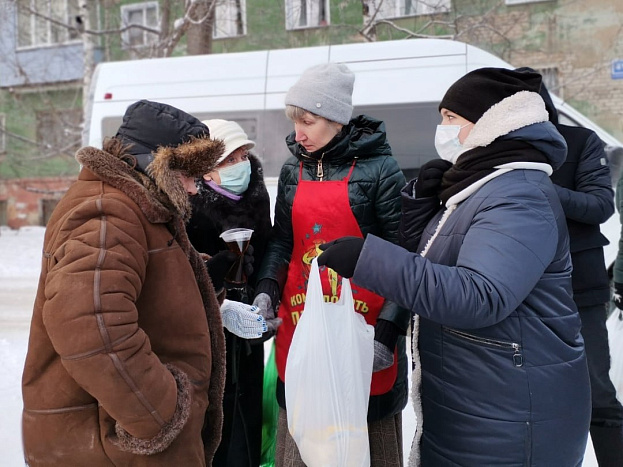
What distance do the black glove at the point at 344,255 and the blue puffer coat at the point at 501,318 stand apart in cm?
5

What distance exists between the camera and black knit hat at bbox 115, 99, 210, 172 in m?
1.71

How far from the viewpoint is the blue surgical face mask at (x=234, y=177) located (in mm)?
2699

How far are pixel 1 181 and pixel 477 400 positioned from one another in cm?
1882

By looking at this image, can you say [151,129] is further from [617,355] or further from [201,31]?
[201,31]

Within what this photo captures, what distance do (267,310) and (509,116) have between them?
1.23 metres

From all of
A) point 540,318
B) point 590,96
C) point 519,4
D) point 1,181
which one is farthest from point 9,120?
point 540,318

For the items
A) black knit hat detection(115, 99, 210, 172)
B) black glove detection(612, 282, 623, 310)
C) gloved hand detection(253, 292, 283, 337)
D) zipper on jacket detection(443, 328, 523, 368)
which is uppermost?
black knit hat detection(115, 99, 210, 172)

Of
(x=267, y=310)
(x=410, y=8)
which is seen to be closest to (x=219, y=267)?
(x=267, y=310)

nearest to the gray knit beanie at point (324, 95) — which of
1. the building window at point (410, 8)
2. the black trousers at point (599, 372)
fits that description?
the black trousers at point (599, 372)

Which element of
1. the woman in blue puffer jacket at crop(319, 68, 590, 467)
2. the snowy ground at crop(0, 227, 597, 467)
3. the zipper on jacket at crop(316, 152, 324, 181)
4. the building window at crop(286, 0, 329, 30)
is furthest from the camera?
the building window at crop(286, 0, 329, 30)

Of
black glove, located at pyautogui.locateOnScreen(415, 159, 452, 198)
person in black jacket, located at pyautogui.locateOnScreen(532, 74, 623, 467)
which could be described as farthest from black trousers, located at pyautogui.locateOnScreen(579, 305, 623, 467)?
black glove, located at pyautogui.locateOnScreen(415, 159, 452, 198)

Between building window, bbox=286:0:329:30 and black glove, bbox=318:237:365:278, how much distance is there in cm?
1074

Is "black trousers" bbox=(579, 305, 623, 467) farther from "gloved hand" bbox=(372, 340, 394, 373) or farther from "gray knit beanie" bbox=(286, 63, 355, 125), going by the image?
"gray knit beanie" bbox=(286, 63, 355, 125)

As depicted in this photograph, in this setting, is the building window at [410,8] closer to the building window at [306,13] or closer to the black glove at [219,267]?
the building window at [306,13]
